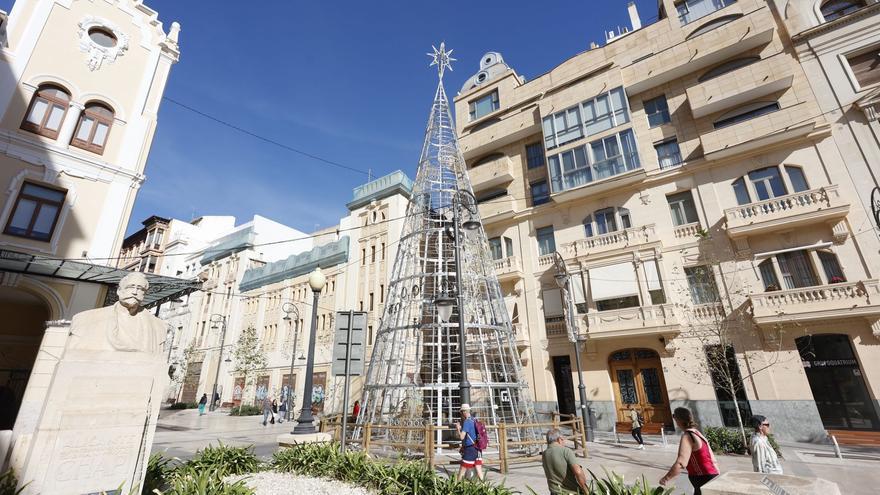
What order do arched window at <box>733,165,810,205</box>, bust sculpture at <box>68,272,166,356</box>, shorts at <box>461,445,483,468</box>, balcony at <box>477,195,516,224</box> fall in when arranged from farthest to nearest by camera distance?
balcony at <box>477,195,516,224</box>, arched window at <box>733,165,810,205</box>, shorts at <box>461,445,483,468</box>, bust sculpture at <box>68,272,166,356</box>

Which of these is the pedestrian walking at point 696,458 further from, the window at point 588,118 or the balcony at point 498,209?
the balcony at point 498,209

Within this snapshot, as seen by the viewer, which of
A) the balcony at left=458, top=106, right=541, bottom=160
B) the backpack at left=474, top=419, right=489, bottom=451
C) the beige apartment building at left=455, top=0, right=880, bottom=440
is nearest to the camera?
the backpack at left=474, top=419, right=489, bottom=451

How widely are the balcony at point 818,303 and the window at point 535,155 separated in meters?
13.5

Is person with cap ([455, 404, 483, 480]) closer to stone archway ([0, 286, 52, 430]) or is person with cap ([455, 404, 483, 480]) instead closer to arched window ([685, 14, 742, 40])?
stone archway ([0, 286, 52, 430])

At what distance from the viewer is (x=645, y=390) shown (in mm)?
17859

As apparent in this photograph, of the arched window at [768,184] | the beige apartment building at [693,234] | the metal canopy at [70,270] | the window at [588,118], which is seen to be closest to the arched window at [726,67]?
the beige apartment building at [693,234]

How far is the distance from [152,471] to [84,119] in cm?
1446

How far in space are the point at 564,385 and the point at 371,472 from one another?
1547 centimetres

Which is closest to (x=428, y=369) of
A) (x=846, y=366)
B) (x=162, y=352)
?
(x=162, y=352)

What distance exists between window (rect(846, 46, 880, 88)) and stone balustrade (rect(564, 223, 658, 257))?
10244mm

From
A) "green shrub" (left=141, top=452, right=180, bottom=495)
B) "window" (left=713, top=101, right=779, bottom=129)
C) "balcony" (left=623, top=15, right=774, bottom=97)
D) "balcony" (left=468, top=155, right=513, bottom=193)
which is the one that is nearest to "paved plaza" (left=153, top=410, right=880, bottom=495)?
"green shrub" (left=141, top=452, right=180, bottom=495)

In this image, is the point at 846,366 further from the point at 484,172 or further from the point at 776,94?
the point at 484,172

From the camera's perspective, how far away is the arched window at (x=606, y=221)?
20.2m

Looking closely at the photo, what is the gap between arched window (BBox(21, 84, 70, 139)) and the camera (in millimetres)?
13008
